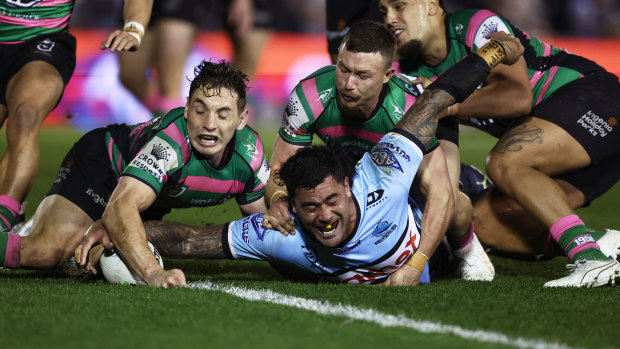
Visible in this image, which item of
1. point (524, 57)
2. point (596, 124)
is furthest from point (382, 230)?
point (524, 57)

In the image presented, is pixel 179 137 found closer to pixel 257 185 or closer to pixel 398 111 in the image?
pixel 257 185

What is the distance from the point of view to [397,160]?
4.49 m

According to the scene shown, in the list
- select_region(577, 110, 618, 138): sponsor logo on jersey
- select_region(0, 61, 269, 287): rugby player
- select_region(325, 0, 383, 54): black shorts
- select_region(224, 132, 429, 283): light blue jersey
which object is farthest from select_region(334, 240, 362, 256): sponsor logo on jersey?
select_region(325, 0, 383, 54): black shorts

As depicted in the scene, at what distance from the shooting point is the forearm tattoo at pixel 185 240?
4.59m

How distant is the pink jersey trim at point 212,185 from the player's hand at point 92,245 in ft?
1.93

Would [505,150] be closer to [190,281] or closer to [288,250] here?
[288,250]

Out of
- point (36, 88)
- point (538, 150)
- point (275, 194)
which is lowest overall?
point (275, 194)

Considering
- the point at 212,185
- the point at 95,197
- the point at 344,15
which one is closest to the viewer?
the point at 212,185

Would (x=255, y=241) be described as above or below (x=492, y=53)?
below

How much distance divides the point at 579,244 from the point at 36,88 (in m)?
3.53

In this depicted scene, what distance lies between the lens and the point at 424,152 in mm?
4617

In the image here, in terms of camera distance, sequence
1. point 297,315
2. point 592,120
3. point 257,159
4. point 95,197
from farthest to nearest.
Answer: point 592,120
point 95,197
point 257,159
point 297,315

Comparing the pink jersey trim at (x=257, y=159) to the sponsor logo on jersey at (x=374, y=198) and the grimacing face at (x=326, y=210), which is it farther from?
the sponsor logo on jersey at (x=374, y=198)

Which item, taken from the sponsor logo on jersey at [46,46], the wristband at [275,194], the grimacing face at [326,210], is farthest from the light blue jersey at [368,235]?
the sponsor logo on jersey at [46,46]
